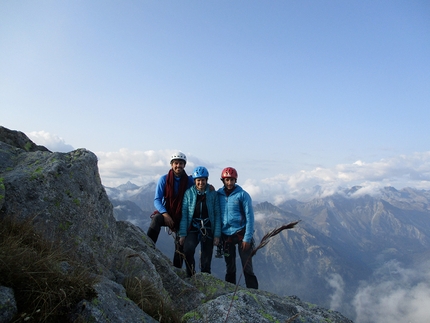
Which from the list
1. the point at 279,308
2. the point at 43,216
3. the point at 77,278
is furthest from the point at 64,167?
the point at 279,308

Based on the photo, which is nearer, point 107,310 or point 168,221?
point 107,310

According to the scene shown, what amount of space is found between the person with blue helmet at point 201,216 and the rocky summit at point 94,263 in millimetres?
1186

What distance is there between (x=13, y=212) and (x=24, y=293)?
104 inches

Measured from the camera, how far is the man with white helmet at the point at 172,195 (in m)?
9.93

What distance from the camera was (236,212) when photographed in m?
10.0

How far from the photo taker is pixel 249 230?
977 cm

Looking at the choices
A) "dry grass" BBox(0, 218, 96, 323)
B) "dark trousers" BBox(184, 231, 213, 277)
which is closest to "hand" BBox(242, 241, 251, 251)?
"dark trousers" BBox(184, 231, 213, 277)

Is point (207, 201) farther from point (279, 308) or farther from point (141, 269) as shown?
point (279, 308)

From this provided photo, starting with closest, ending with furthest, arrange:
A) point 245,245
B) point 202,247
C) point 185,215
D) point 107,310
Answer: point 107,310 → point 202,247 → point 245,245 → point 185,215

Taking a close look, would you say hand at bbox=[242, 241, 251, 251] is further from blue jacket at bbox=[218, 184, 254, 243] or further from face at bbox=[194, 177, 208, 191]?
face at bbox=[194, 177, 208, 191]

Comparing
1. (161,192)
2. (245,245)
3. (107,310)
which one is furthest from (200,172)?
(107,310)

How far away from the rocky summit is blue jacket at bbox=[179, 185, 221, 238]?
4.81 ft

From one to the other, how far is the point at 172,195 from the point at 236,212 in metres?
2.40

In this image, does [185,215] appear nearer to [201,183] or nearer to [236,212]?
[201,183]
